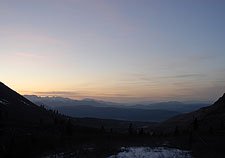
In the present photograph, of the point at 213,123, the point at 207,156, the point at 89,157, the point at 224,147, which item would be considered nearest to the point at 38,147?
the point at 89,157

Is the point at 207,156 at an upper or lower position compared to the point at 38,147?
upper

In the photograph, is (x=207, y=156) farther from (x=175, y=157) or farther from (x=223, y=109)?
(x=223, y=109)

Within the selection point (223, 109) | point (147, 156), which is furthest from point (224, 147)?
point (223, 109)

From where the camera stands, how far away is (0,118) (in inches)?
2800

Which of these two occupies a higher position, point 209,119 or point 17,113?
point 209,119

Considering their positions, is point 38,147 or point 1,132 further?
point 1,132

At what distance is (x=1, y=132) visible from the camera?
5406 centimetres

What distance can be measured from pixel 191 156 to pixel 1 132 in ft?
165

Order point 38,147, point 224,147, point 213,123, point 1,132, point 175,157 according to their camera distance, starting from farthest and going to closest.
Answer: point 213,123, point 1,132, point 38,147, point 224,147, point 175,157

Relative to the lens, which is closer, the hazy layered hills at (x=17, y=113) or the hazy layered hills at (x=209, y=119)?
the hazy layered hills at (x=209, y=119)

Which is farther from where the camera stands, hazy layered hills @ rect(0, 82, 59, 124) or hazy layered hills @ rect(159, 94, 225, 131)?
hazy layered hills @ rect(0, 82, 59, 124)

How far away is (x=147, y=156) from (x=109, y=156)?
15.1 feet

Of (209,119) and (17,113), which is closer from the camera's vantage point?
(209,119)

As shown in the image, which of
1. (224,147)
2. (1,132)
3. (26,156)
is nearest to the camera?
(26,156)
